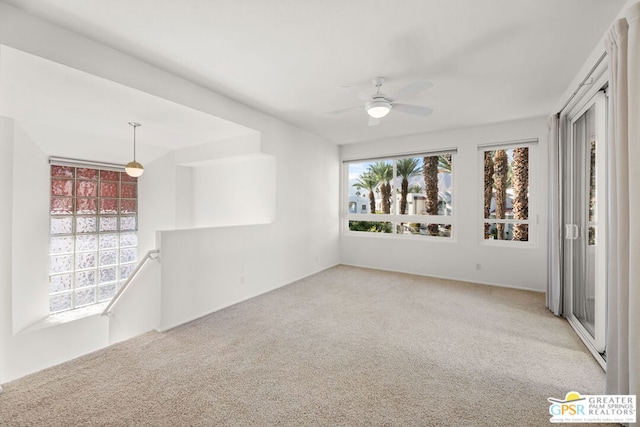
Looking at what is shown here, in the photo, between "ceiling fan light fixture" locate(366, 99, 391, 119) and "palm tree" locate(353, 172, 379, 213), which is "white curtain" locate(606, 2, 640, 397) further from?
"palm tree" locate(353, 172, 379, 213)

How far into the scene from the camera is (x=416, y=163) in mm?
5340

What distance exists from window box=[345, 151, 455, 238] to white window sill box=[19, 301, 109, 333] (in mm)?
4583

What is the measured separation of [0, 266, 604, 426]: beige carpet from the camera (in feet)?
5.58

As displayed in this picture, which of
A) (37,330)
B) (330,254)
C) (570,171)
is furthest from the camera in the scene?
(330,254)

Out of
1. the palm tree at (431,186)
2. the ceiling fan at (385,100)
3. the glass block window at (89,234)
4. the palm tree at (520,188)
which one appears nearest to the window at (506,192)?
the palm tree at (520,188)

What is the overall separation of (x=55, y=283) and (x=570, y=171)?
6.63 m

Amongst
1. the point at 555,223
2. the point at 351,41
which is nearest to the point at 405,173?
the point at 555,223

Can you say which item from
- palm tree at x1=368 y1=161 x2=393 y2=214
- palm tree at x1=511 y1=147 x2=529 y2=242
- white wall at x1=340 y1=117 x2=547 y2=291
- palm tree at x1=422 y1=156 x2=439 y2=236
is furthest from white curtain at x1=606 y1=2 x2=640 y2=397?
palm tree at x1=368 y1=161 x2=393 y2=214

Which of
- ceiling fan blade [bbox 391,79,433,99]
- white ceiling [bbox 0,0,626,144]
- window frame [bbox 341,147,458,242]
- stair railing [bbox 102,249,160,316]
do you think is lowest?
stair railing [bbox 102,249,160,316]

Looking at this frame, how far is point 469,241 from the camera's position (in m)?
4.71

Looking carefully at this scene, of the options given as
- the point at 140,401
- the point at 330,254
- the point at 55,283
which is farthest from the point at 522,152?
the point at 55,283

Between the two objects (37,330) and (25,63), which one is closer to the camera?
(25,63)

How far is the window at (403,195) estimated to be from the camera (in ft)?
16.6

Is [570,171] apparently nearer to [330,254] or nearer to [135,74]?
[330,254]
